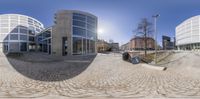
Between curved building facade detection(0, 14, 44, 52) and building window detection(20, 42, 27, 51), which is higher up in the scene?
curved building facade detection(0, 14, 44, 52)

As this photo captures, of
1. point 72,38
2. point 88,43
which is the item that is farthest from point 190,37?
point 72,38

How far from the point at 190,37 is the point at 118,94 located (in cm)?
9975

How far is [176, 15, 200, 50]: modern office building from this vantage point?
86.6 m

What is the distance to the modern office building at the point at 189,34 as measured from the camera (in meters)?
86.6

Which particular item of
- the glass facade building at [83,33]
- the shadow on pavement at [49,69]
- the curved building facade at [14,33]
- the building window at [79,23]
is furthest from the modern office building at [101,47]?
the shadow on pavement at [49,69]

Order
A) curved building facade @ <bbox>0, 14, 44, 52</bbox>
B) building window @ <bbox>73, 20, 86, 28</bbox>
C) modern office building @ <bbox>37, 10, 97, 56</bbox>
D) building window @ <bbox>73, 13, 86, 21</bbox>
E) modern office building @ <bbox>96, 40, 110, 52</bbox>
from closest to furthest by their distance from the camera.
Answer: modern office building @ <bbox>37, 10, 97, 56</bbox> → building window @ <bbox>73, 20, 86, 28</bbox> → building window @ <bbox>73, 13, 86, 21</bbox> → curved building facade @ <bbox>0, 14, 44, 52</bbox> → modern office building @ <bbox>96, 40, 110, 52</bbox>

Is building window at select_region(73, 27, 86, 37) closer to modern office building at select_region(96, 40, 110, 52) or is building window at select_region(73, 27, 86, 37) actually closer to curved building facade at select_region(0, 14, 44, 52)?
modern office building at select_region(96, 40, 110, 52)

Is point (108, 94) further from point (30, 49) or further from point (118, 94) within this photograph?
point (30, 49)

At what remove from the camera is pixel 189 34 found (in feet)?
304

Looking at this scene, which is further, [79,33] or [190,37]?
[190,37]

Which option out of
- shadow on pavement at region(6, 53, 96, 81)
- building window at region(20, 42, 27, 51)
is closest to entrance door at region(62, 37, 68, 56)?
shadow on pavement at region(6, 53, 96, 81)

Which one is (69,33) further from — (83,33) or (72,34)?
(83,33)

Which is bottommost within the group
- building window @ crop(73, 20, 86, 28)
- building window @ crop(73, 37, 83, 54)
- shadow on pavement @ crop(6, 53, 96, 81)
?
shadow on pavement @ crop(6, 53, 96, 81)

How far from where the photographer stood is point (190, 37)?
Result: 300 ft
